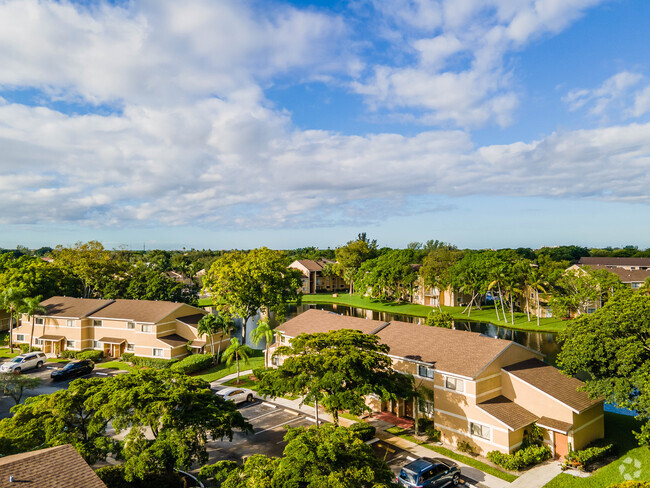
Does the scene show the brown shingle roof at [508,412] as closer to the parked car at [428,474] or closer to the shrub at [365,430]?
the parked car at [428,474]

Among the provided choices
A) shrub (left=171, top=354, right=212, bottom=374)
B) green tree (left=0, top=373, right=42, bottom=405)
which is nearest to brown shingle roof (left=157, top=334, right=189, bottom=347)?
shrub (left=171, top=354, right=212, bottom=374)

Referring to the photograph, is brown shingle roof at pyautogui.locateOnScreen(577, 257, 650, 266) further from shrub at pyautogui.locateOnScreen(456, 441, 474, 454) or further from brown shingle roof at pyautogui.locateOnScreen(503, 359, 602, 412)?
shrub at pyautogui.locateOnScreen(456, 441, 474, 454)

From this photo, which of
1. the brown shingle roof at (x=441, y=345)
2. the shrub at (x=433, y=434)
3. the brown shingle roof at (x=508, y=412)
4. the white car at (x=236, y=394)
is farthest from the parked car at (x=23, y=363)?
the brown shingle roof at (x=508, y=412)

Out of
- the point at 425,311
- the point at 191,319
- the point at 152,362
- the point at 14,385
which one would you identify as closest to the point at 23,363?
the point at 152,362

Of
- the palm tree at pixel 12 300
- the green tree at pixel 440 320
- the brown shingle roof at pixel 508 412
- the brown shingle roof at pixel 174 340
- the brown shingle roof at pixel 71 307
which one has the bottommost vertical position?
the brown shingle roof at pixel 508 412

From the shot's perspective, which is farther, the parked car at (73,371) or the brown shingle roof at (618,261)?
the brown shingle roof at (618,261)

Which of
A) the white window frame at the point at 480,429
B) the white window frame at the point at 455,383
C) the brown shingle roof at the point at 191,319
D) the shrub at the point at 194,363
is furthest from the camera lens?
the brown shingle roof at the point at 191,319

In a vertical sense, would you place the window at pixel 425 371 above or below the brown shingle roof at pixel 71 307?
below
